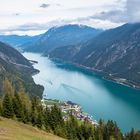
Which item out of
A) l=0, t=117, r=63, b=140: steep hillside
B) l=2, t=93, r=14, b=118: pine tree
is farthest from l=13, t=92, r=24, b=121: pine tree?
l=0, t=117, r=63, b=140: steep hillside

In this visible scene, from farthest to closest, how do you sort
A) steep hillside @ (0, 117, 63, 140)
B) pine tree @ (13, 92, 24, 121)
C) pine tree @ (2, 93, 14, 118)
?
pine tree @ (13, 92, 24, 121) → pine tree @ (2, 93, 14, 118) → steep hillside @ (0, 117, 63, 140)

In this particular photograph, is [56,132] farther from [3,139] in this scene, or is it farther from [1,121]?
[3,139]

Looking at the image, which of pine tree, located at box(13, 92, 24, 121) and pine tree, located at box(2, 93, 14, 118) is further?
pine tree, located at box(13, 92, 24, 121)

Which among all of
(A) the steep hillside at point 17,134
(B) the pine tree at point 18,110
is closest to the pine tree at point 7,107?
(B) the pine tree at point 18,110

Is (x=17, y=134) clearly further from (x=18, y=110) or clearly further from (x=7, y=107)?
(x=18, y=110)

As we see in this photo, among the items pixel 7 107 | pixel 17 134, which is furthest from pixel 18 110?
pixel 17 134

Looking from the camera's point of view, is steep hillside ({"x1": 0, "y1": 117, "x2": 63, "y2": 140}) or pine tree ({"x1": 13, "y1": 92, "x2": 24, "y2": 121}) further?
pine tree ({"x1": 13, "y1": 92, "x2": 24, "y2": 121})

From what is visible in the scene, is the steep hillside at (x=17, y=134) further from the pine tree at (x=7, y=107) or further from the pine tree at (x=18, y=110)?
the pine tree at (x=18, y=110)

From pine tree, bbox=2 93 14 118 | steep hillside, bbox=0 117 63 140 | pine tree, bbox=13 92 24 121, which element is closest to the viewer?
steep hillside, bbox=0 117 63 140

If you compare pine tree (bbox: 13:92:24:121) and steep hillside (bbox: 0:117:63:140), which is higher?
steep hillside (bbox: 0:117:63:140)

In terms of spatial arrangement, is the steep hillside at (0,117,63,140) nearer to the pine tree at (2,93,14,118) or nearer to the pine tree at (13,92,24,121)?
the pine tree at (2,93,14,118)

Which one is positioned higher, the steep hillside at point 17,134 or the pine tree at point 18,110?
the steep hillside at point 17,134

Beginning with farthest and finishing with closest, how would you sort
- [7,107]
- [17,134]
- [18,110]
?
[18,110], [7,107], [17,134]
